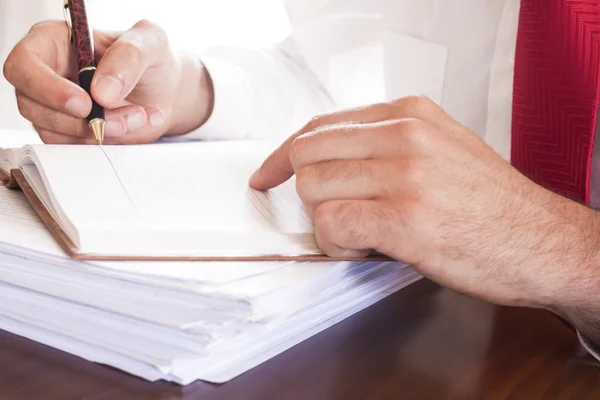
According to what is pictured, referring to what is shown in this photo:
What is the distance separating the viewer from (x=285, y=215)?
0.57 metres

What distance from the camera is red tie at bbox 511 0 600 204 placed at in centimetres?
76

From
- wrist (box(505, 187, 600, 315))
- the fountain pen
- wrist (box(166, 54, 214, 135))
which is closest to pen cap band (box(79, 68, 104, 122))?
the fountain pen

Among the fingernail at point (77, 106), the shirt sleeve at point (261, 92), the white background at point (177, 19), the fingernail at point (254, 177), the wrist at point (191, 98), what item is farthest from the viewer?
the white background at point (177, 19)

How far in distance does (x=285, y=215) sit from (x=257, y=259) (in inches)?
4.3

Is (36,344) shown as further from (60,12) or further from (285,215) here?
(60,12)

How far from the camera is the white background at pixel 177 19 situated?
185cm

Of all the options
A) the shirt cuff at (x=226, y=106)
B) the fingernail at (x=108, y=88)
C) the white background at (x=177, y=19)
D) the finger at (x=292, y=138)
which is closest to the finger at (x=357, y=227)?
the finger at (x=292, y=138)

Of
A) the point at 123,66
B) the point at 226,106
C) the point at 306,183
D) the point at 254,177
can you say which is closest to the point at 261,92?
the point at 226,106

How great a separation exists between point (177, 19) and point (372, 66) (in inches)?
32.9

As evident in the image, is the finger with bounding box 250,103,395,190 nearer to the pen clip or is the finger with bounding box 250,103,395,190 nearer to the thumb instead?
the thumb

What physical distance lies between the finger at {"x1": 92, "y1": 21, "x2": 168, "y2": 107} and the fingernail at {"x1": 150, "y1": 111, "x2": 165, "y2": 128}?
0.06 m

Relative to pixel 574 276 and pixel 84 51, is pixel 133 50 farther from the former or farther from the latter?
pixel 574 276

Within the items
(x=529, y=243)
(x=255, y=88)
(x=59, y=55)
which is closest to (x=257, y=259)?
(x=529, y=243)

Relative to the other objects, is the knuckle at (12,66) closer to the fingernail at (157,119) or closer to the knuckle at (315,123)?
the fingernail at (157,119)
